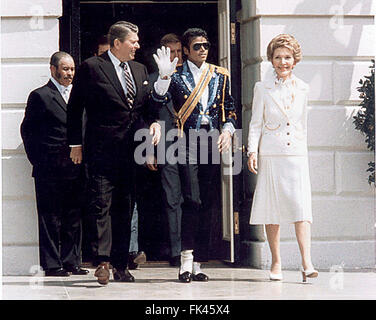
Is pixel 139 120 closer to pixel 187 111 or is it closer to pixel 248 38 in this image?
pixel 187 111

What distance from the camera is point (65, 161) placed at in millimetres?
8859

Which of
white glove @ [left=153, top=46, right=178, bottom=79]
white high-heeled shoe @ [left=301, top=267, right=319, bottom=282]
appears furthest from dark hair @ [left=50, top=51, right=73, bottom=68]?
white high-heeled shoe @ [left=301, top=267, right=319, bottom=282]

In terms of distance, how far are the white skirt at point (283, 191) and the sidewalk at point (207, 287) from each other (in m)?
0.59

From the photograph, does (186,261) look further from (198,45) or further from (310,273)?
(198,45)

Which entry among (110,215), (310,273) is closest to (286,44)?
(310,273)

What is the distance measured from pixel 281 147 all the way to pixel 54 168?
219 cm

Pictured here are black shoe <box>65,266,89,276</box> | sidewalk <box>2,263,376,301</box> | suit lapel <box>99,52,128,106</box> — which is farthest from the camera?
black shoe <box>65,266,89,276</box>

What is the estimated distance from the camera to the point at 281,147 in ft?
26.8

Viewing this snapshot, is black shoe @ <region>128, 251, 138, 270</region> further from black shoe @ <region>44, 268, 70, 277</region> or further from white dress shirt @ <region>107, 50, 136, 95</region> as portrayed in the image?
white dress shirt @ <region>107, 50, 136, 95</region>

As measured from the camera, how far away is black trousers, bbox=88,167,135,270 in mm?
7980

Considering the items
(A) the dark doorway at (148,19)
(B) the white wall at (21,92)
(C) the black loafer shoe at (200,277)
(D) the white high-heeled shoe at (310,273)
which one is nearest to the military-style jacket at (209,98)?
(C) the black loafer shoe at (200,277)

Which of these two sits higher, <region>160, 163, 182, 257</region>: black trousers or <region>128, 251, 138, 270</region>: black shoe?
<region>160, 163, 182, 257</region>: black trousers

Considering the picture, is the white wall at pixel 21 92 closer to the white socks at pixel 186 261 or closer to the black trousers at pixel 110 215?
the black trousers at pixel 110 215
